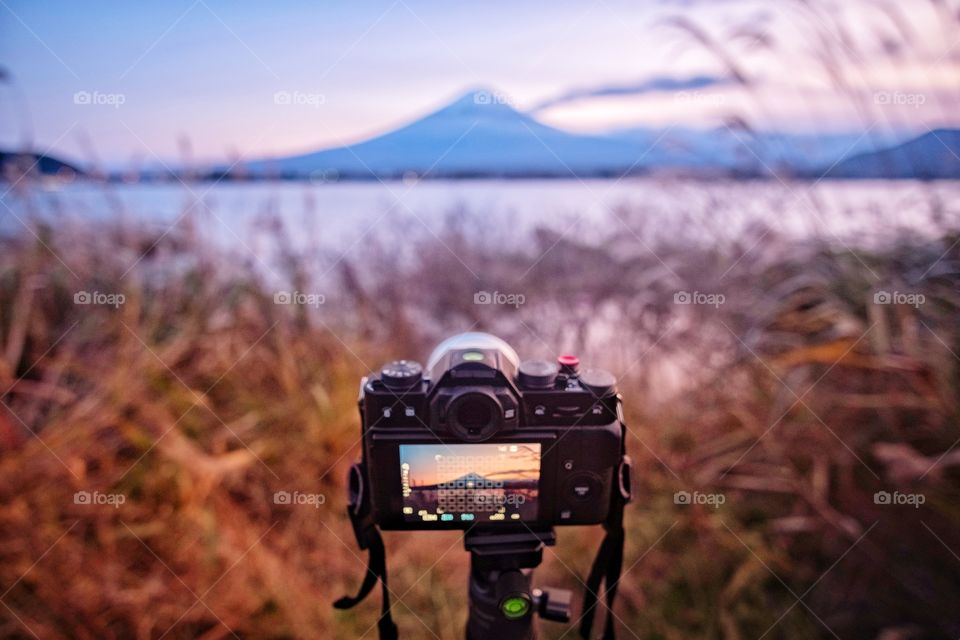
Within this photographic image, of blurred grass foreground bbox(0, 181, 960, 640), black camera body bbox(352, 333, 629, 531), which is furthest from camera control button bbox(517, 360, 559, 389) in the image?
blurred grass foreground bbox(0, 181, 960, 640)

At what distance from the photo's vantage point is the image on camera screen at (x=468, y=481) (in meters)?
0.79

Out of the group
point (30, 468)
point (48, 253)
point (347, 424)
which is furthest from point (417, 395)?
point (48, 253)

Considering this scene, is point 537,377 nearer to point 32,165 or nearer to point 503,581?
point 503,581

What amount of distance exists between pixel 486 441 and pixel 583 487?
0.17 meters

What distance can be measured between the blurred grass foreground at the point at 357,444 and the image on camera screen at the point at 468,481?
0.76 m

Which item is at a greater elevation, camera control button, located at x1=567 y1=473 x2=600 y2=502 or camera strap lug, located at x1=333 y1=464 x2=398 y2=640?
camera control button, located at x1=567 y1=473 x2=600 y2=502

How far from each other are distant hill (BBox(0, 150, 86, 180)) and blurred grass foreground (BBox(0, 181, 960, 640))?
0.62 ft

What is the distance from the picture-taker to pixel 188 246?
1.91 meters

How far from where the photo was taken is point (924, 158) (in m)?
1.42

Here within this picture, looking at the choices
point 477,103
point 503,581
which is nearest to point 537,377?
point 503,581

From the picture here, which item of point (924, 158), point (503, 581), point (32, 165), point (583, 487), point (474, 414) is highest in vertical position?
point (32, 165)

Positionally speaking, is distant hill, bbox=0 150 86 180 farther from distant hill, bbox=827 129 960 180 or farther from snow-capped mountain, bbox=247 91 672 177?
distant hill, bbox=827 129 960 180

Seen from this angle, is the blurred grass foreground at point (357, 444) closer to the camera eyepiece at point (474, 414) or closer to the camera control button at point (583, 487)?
the camera control button at point (583, 487)

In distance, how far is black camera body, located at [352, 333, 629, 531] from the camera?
2.54 ft
